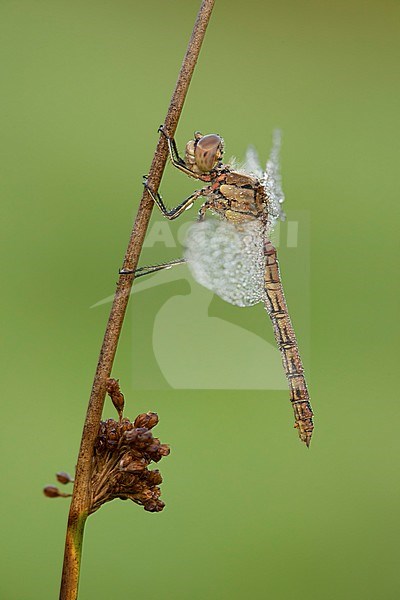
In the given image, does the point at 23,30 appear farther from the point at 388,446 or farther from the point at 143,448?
the point at 143,448

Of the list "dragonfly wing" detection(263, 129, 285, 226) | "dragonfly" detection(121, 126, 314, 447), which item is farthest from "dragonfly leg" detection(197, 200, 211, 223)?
"dragonfly wing" detection(263, 129, 285, 226)

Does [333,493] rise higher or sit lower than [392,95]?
lower

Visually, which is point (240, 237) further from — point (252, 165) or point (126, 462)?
point (126, 462)

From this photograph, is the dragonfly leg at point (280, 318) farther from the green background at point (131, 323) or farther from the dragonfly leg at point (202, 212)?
the green background at point (131, 323)

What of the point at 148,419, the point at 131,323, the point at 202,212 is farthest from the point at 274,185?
the point at 131,323

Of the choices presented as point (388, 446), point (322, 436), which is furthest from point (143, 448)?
point (388, 446)

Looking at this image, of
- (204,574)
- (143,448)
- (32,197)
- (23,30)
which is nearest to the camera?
(143,448)

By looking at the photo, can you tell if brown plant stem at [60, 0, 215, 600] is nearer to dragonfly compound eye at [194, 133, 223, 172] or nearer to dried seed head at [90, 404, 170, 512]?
dried seed head at [90, 404, 170, 512]

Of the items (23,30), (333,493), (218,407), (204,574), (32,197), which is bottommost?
(204,574)
